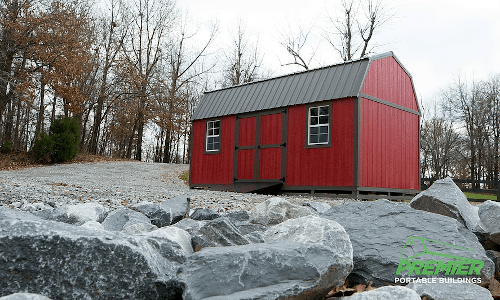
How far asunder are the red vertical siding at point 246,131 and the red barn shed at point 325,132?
0.11ft

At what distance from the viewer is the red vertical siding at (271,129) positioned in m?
12.1

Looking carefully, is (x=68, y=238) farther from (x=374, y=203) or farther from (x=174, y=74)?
(x=174, y=74)

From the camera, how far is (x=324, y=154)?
432 inches

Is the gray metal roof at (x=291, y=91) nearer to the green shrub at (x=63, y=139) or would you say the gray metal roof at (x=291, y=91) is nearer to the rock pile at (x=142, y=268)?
the rock pile at (x=142, y=268)

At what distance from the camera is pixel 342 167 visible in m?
10.5

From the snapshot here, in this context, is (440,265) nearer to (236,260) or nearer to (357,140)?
(236,260)

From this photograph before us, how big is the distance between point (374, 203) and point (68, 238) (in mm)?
2925

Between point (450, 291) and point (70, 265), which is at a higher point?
point (70, 265)

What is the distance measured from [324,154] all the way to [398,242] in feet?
26.7

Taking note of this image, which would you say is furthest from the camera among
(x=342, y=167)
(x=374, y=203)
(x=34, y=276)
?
(x=342, y=167)

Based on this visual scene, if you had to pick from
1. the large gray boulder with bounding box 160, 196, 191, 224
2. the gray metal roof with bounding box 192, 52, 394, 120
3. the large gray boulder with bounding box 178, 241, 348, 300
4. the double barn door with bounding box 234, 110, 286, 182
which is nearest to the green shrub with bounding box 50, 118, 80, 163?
the gray metal roof with bounding box 192, 52, 394, 120

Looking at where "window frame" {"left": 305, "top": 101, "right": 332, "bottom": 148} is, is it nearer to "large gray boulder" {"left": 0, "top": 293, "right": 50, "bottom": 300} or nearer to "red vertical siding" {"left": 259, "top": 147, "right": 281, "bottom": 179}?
"red vertical siding" {"left": 259, "top": 147, "right": 281, "bottom": 179}

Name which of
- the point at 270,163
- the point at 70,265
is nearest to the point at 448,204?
the point at 70,265

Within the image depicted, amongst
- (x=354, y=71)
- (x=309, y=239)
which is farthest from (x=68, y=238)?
(x=354, y=71)
